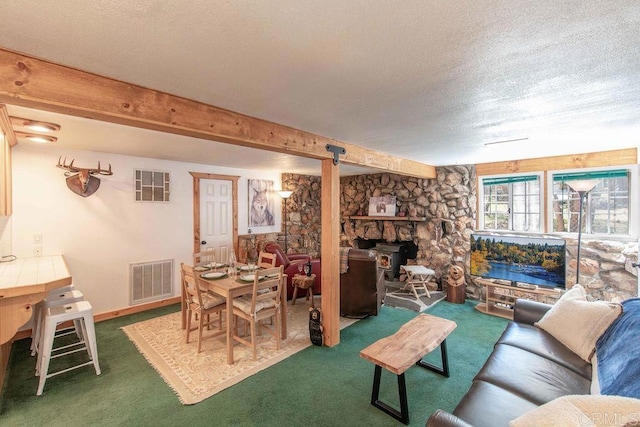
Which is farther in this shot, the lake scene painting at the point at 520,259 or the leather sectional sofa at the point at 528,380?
the lake scene painting at the point at 520,259

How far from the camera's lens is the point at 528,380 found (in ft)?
5.84

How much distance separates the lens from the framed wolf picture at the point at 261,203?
5.86m

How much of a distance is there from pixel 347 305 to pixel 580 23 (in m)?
3.60

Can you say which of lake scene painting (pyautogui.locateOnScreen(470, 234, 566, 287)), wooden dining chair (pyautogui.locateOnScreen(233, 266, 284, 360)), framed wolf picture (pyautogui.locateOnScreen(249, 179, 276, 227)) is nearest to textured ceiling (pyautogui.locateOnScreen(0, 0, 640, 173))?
wooden dining chair (pyautogui.locateOnScreen(233, 266, 284, 360))

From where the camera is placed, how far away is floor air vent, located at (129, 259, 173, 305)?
4262 mm

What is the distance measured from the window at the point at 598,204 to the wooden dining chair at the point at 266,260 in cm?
398

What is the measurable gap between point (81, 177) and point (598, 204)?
278 inches

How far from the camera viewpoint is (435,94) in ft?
6.27

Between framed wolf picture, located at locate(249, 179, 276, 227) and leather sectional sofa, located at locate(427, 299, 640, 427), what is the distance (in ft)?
15.3

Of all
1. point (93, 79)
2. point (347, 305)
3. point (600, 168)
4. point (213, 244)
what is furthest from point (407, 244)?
point (93, 79)

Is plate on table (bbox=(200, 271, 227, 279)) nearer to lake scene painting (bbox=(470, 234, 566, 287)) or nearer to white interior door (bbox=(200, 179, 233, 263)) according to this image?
white interior door (bbox=(200, 179, 233, 263))

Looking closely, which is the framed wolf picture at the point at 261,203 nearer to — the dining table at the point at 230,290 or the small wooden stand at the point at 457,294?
the dining table at the point at 230,290

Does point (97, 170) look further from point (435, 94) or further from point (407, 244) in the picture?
point (407, 244)

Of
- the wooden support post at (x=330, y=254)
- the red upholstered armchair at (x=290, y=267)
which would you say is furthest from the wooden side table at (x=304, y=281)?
the wooden support post at (x=330, y=254)
